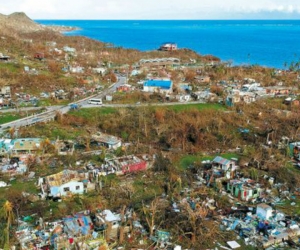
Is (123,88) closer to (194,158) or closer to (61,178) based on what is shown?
(194,158)

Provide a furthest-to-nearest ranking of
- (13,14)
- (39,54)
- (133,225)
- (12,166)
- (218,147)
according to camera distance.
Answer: (13,14) → (39,54) → (218,147) → (12,166) → (133,225)

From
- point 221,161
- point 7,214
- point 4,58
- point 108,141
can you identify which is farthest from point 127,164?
point 4,58

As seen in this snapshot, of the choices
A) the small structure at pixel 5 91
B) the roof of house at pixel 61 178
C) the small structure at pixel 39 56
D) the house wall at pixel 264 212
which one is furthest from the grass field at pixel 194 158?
the small structure at pixel 39 56

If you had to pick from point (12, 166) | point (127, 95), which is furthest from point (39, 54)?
point (12, 166)

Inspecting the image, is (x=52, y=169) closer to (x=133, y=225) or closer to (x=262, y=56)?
(x=133, y=225)

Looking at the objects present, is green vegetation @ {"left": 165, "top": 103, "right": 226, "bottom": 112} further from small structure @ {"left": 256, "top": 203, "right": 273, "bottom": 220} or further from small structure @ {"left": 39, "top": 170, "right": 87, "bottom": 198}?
small structure @ {"left": 256, "top": 203, "right": 273, "bottom": 220}

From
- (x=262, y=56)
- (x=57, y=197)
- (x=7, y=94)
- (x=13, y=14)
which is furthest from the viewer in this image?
(x=13, y=14)

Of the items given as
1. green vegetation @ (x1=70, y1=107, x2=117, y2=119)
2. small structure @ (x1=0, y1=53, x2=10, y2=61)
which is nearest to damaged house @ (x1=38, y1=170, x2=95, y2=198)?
green vegetation @ (x1=70, y1=107, x2=117, y2=119)
